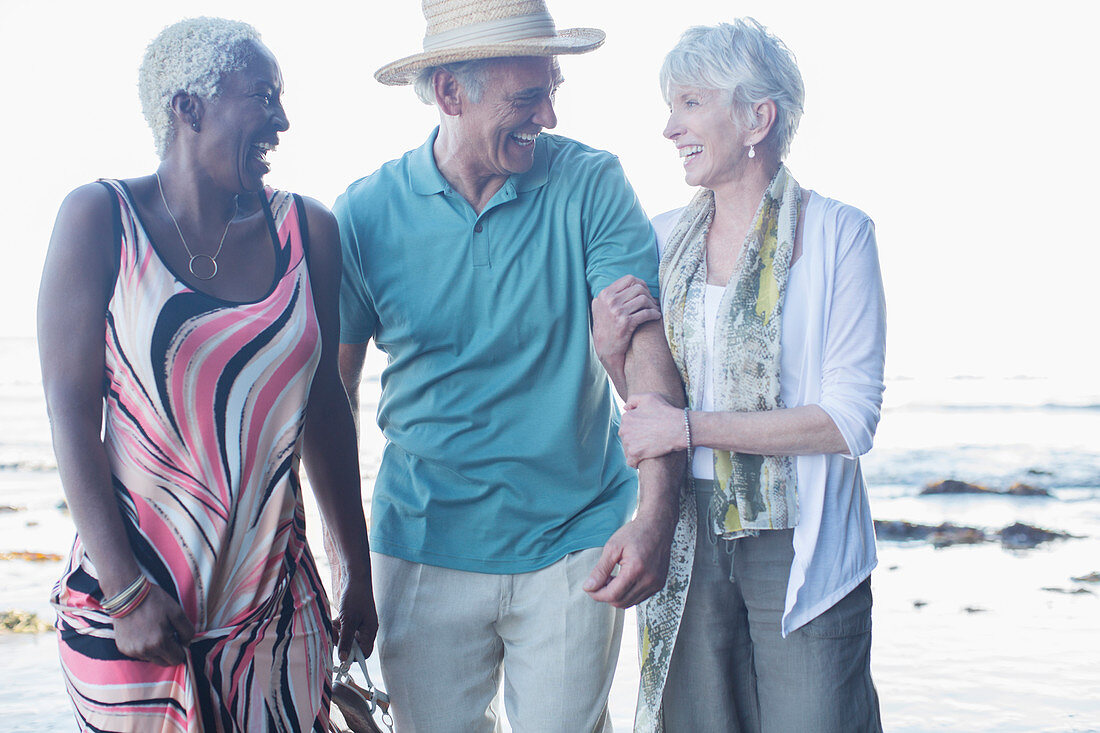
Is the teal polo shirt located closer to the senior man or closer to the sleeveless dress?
the senior man

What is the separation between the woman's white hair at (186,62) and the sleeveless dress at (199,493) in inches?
6.7

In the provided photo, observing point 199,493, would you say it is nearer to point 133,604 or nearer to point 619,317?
point 133,604

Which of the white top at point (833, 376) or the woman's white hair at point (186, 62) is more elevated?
the woman's white hair at point (186, 62)

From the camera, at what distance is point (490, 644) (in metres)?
2.12

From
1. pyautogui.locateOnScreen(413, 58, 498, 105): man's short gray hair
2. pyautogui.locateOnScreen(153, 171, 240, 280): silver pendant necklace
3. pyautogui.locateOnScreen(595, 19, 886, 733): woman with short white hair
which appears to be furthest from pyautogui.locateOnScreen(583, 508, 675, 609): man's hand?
pyautogui.locateOnScreen(413, 58, 498, 105): man's short gray hair

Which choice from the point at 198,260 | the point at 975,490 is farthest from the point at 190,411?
the point at 975,490

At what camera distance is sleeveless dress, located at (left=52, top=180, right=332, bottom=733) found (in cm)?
143

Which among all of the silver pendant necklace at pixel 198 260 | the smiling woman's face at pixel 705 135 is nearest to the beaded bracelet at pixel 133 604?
the silver pendant necklace at pixel 198 260

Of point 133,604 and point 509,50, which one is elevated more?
point 509,50

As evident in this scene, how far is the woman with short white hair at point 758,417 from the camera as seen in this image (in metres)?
1.83

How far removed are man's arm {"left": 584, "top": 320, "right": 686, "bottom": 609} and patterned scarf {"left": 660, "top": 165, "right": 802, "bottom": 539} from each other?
6 centimetres

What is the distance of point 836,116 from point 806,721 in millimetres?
15926

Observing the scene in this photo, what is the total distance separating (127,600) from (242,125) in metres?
0.78

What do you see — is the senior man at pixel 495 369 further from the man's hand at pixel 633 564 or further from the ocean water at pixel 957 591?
the ocean water at pixel 957 591
